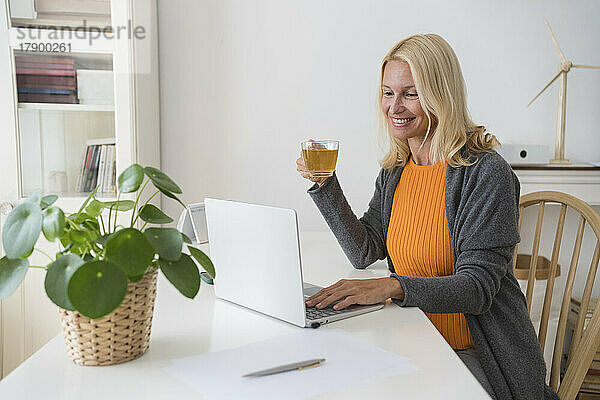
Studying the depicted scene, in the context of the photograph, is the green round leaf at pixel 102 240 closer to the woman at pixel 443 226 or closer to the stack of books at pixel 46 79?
the woman at pixel 443 226

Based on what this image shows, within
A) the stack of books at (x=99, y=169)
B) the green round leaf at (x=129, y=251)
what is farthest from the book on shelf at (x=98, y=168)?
the green round leaf at (x=129, y=251)

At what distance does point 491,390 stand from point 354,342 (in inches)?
19.0

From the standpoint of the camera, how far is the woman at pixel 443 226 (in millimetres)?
1248

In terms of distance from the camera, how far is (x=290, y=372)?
0.85m

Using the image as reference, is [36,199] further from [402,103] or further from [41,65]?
[41,65]

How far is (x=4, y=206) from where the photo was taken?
221 centimetres

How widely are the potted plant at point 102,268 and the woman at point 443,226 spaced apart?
372 mm

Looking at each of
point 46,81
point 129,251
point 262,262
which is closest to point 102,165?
point 46,81

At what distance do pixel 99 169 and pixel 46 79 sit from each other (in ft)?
1.28

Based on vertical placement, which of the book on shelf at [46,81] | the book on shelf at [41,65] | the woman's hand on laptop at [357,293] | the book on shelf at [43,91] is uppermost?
the book on shelf at [41,65]

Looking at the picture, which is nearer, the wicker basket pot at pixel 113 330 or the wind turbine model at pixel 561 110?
the wicker basket pot at pixel 113 330

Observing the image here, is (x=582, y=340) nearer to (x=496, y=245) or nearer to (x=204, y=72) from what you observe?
(x=496, y=245)

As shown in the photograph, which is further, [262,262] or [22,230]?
[262,262]

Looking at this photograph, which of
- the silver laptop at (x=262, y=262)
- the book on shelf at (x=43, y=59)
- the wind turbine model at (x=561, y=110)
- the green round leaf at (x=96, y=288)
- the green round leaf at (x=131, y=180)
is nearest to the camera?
the green round leaf at (x=96, y=288)
